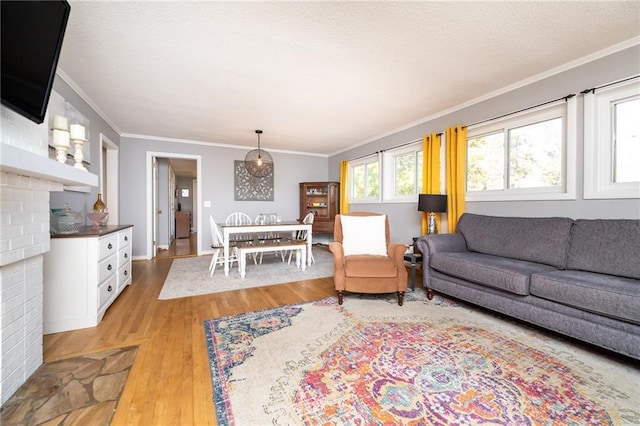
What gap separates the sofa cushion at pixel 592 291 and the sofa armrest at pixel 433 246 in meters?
0.92

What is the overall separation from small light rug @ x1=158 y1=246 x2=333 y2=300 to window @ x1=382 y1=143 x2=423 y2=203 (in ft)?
5.90

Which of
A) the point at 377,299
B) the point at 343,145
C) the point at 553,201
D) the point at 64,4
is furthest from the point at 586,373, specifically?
the point at 343,145

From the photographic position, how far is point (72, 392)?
52.2 inches

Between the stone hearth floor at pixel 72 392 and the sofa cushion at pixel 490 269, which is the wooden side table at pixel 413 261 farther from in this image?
the stone hearth floor at pixel 72 392

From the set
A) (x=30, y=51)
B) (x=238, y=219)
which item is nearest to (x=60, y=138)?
(x=30, y=51)

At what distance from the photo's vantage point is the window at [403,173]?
14.0ft

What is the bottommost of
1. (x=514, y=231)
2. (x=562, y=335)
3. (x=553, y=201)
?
(x=562, y=335)

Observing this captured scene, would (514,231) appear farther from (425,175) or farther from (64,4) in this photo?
(64,4)

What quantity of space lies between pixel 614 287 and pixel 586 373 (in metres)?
0.58

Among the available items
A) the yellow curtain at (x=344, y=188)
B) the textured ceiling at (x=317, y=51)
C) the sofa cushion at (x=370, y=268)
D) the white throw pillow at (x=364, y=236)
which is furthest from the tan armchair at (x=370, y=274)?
the yellow curtain at (x=344, y=188)

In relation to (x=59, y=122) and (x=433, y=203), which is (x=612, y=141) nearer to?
(x=433, y=203)

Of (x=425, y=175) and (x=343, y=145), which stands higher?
(x=343, y=145)

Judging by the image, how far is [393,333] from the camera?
197 cm

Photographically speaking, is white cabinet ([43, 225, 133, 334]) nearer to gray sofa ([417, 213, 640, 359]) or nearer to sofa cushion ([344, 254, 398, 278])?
sofa cushion ([344, 254, 398, 278])
